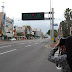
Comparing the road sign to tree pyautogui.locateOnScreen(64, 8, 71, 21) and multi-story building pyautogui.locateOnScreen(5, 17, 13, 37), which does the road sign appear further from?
multi-story building pyautogui.locateOnScreen(5, 17, 13, 37)

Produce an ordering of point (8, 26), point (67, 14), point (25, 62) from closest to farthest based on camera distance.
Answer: point (25, 62) < point (67, 14) < point (8, 26)

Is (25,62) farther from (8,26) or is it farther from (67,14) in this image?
(8,26)

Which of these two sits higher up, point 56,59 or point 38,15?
point 38,15

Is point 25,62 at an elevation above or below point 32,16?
below

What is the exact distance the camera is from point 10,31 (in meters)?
72.1

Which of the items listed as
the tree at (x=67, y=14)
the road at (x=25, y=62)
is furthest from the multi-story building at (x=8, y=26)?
the road at (x=25, y=62)

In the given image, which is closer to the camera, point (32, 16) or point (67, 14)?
point (32, 16)

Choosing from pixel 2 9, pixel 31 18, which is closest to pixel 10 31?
pixel 2 9

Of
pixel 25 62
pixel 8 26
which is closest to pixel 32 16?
pixel 25 62

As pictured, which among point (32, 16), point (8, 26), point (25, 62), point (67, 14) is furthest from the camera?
point (8, 26)

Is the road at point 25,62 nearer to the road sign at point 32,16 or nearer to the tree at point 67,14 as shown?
the road sign at point 32,16

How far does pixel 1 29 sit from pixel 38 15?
4308cm

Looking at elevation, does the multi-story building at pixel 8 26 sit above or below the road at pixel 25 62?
above

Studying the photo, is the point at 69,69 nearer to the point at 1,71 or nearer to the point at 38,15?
the point at 1,71
